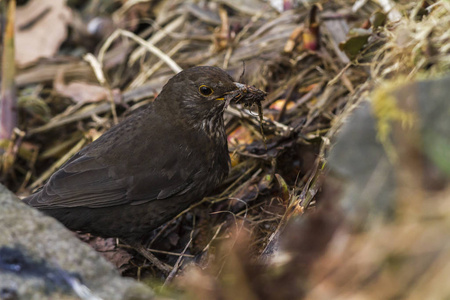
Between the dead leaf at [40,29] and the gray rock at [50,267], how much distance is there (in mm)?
3695

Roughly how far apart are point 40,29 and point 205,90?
298cm

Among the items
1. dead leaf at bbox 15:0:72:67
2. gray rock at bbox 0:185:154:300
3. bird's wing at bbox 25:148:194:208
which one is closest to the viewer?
gray rock at bbox 0:185:154:300

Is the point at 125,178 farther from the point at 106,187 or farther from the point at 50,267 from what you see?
the point at 50,267

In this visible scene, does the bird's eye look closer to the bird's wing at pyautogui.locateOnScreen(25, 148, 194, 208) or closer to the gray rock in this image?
the bird's wing at pyautogui.locateOnScreen(25, 148, 194, 208)

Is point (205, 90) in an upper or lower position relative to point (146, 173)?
upper

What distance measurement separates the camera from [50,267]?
198 centimetres

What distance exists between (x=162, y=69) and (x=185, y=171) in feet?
5.82

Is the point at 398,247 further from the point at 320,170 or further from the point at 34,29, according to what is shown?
the point at 34,29

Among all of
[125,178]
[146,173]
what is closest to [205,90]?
[146,173]

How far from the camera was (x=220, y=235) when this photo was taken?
355 cm

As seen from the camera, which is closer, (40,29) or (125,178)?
(125,178)

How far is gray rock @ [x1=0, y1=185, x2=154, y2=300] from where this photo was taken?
1910 mm

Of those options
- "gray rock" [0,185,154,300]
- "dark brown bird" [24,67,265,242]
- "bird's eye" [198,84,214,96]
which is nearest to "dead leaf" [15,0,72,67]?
"dark brown bird" [24,67,265,242]

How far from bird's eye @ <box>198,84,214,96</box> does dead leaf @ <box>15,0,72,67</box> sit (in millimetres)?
2658
